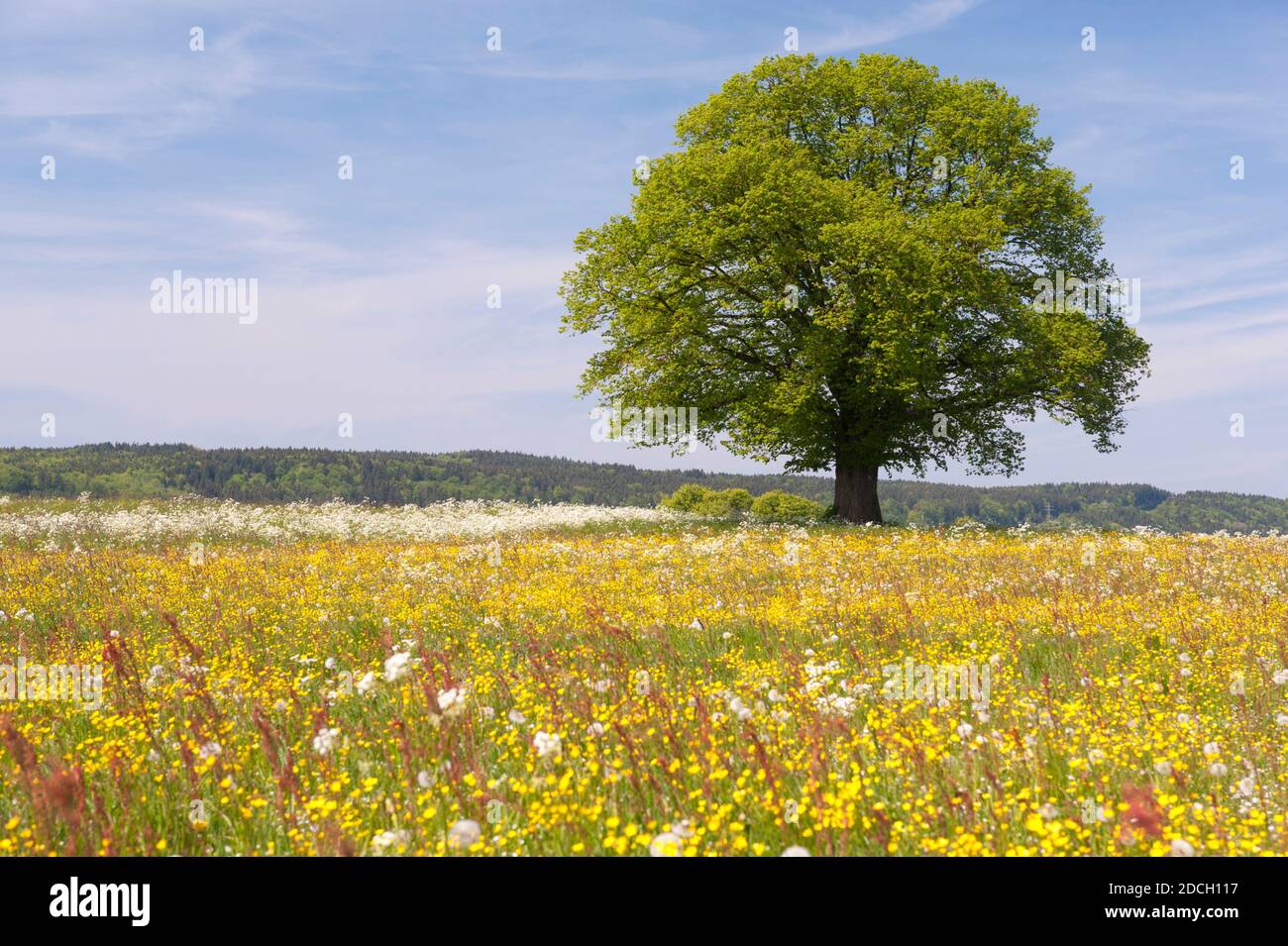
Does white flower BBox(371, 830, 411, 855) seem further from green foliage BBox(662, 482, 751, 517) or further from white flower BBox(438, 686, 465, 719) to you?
green foliage BBox(662, 482, 751, 517)

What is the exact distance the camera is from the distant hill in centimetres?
11031

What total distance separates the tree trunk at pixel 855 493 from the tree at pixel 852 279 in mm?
77

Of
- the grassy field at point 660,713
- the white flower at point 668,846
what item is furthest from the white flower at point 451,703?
the white flower at point 668,846

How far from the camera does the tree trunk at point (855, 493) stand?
28.9 m

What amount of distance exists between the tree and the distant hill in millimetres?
68457

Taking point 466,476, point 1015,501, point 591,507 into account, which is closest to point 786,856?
point 591,507

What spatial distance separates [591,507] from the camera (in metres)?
31.6

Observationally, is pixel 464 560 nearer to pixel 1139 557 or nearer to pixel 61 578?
pixel 61 578

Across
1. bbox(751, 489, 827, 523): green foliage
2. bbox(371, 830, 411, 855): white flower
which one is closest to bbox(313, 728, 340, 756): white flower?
bbox(371, 830, 411, 855): white flower

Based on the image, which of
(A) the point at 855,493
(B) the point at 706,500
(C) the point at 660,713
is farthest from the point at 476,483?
(C) the point at 660,713

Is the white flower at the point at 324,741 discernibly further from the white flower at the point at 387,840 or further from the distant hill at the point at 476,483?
the distant hill at the point at 476,483

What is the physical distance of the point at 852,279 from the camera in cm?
2464
